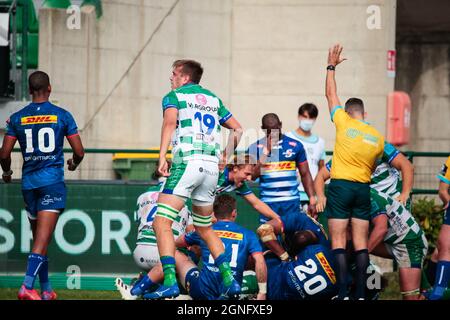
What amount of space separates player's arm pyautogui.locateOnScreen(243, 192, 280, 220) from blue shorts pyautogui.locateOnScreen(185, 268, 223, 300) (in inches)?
45.6

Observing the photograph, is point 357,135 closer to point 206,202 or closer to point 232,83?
point 206,202

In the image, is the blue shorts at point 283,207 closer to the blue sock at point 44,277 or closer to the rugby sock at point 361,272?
the rugby sock at point 361,272

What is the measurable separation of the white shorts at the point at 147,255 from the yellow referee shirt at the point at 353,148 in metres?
2.09

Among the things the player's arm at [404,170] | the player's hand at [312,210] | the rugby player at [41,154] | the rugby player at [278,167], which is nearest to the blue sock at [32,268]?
the rugby player at [41,154]

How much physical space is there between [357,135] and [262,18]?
7.76 metres

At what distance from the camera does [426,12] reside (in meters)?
21.6

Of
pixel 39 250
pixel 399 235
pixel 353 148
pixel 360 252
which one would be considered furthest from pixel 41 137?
pixel 399 235

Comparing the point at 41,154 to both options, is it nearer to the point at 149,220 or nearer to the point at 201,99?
the point at 149,220

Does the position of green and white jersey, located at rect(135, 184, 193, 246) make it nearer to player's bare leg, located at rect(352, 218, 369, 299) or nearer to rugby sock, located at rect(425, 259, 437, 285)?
player's bare leg, located at rect(352, 218, 369, 299)

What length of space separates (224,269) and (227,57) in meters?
9.30

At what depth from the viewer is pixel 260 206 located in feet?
38.7

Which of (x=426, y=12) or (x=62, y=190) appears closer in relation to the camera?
(x=62, y=190)

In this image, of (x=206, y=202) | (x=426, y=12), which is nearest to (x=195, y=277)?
(x=206, y=202)
